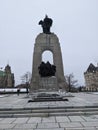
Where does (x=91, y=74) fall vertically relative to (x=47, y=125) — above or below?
above

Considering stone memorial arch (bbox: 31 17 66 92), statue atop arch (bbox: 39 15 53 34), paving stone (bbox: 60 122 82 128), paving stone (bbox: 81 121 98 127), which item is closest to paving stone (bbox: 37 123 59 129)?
paving stone (bbox: 60 122 82 128)

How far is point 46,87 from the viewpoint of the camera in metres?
24.5

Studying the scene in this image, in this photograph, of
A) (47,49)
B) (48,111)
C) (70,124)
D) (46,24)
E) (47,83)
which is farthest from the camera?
(47,49)

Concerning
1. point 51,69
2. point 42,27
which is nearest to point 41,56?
point 42,27

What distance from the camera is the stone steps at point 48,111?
8.94 meters

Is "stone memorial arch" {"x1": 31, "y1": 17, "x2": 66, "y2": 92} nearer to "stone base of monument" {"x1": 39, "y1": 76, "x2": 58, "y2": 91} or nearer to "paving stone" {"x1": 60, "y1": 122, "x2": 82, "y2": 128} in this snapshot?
"stone base of monument" {"x1": 39, "y1": 76, "x2": 58, "y2": 91}

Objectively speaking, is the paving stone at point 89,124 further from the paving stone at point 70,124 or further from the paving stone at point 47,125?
Answer: the paving stone at point 47,125

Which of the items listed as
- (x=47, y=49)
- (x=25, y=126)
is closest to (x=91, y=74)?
(x=47, y=49)

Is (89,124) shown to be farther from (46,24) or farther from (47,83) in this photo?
(46,24)

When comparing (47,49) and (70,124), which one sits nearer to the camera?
(70,124)

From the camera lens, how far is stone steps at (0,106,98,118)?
29.3ft

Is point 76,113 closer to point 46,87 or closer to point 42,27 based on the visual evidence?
point 46,87

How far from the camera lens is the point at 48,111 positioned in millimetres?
9320

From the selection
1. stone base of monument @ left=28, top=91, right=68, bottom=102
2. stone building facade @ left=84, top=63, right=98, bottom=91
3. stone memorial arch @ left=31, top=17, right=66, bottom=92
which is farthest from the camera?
stone building facade @ left=84, top=63, right=98, bottom=91
